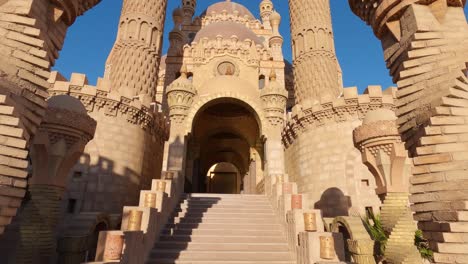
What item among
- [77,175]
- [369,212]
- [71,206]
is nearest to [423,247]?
[369,212]

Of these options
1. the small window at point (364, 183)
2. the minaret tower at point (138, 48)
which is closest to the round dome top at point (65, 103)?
the minaret tower at point (138, 48)

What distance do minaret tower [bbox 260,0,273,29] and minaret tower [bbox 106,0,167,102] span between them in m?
22.4

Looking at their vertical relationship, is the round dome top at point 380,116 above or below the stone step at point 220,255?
above

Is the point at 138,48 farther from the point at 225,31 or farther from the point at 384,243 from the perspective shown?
the point at 384,243

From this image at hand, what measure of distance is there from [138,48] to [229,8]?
1036 inches

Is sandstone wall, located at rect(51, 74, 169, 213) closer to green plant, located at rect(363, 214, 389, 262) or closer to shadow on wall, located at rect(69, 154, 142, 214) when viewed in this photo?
shadow on wall, located at rect(69, 154, 142, 214)

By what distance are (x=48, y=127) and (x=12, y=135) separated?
190 inches

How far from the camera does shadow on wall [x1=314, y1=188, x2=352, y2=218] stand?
505 inches

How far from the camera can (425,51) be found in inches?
169

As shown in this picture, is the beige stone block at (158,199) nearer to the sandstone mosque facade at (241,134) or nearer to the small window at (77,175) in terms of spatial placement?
the sandstone mosque facade at (241,134)

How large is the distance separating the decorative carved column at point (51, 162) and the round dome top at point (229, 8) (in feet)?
113

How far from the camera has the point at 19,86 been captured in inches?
162

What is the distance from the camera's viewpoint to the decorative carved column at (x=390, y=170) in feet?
24.2

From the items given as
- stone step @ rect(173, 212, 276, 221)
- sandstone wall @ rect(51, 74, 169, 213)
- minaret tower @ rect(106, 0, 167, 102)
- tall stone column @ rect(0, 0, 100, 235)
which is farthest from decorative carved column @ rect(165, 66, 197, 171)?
tall stone column @ rect(0, 0, 100, 235)
